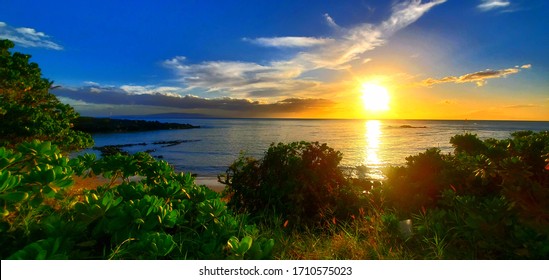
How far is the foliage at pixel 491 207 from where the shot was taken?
2580 millimetres

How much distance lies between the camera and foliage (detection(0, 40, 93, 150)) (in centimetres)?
941

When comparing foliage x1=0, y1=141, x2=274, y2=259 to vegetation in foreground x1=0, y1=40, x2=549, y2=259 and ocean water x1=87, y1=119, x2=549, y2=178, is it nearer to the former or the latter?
vegetation in foreground x1=0, y1=40, x2=549, y2=259

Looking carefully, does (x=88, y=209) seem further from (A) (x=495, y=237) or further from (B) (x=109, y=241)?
(A) (x=495, y=237)

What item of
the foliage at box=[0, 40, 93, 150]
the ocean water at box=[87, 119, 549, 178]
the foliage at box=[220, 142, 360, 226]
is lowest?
the ocean water at box=[87, 119, 549, 178]

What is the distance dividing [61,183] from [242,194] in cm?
335

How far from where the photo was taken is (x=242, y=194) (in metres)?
5.32

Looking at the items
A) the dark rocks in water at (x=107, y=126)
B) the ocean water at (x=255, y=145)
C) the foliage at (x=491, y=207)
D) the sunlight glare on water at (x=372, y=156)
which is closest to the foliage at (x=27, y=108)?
the ocean water at (x=255, y=145)

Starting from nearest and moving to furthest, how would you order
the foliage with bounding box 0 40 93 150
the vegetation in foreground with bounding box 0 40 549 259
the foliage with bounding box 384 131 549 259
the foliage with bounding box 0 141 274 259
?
the foliage with bounding box 0 141 274 259 < the vegetation in foreground with bounding box 0 40 549 259 < the foliage with bounding box 384 131 549 259 < the foliage with bounding box 0 40 93 150

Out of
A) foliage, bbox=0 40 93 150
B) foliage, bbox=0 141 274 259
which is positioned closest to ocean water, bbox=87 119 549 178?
foliage, bbox=0 141 274 259

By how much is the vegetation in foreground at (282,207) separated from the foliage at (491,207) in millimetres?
11

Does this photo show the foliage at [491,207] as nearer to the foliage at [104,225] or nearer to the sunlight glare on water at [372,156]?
the foliage at [104,225]

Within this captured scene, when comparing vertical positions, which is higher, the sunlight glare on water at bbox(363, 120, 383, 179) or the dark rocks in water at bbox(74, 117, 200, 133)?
the dark rocks in water at bbox(74, 117, 200, 133)

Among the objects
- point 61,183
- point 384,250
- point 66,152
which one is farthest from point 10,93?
point 384,250

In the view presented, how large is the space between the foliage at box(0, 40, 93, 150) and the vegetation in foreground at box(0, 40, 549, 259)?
7.48 meters
